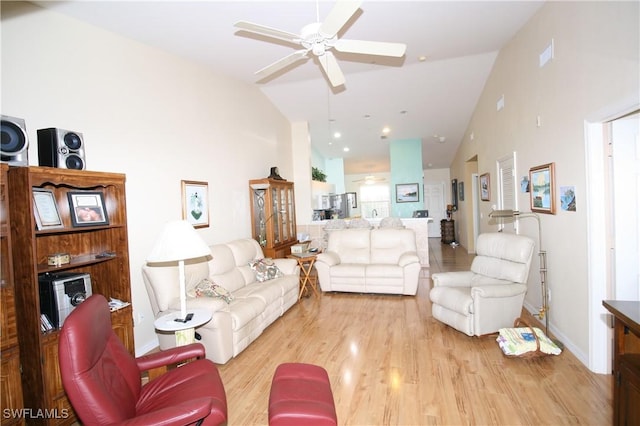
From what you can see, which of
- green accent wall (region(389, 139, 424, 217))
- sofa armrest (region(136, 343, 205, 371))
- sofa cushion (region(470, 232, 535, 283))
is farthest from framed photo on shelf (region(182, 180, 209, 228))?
green accent wall (region(389, 139, 424, 217))

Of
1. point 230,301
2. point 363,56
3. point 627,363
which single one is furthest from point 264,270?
point 627,363

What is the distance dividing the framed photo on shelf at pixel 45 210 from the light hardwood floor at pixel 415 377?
1.81m

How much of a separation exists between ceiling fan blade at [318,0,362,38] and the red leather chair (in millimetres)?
2292

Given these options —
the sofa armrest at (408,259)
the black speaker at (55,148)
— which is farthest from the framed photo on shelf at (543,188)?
the black speaker at (55,148)

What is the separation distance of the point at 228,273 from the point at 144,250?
1.03 m

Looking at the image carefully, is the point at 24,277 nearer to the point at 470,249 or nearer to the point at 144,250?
the point at 144,250

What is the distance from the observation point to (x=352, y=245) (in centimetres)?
554

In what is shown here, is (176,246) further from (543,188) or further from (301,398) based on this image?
(543,188)

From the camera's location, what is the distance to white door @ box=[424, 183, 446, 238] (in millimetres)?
11727

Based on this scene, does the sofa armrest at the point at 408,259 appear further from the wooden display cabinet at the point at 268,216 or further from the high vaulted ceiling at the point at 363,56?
the high vaulted ceiling at the point at 363,56

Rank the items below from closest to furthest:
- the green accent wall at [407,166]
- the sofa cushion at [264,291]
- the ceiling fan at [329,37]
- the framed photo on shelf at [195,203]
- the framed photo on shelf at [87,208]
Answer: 1. the ceiling fan at [329,37]
2. the framed photo on shelf at [87,208]
3. the sofa cushion at [264,291]
4. the framed photo on shelf at [195,203]
5. the green accent wall at [407,166]

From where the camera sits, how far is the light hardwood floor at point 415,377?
2.21 meters

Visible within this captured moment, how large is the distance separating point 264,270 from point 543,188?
352 centimetres

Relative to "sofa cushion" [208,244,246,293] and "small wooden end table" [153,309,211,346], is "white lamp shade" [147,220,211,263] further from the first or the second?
"sofa cushion" [208,244,246,293]
